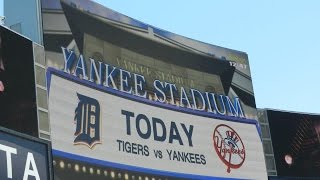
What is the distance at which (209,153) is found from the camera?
24.8 m

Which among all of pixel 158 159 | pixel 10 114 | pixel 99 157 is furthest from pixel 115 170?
pixel 10 114

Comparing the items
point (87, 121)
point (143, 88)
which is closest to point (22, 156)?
point (87, 121)

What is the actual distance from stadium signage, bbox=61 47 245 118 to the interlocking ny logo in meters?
0.81

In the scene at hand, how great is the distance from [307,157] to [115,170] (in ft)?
36.9

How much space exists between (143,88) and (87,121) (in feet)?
10.8

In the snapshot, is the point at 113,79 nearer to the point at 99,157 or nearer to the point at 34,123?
the point at 99,157

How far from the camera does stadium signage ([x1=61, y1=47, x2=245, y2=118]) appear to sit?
68.6 ft

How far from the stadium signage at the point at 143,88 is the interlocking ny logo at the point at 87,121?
2.65 feet

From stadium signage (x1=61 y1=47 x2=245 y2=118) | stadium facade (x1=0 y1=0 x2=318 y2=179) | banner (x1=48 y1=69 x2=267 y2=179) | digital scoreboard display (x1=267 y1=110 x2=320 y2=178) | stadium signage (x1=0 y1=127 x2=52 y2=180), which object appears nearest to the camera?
stadium signage (x1=0 y1=127 x2=52 y2=180)

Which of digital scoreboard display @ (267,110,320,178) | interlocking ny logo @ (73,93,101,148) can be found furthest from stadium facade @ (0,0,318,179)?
digital scoreboard display @ (267,110,320,178)

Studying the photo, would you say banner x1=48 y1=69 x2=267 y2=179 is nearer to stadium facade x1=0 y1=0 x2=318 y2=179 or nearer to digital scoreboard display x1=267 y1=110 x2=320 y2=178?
stadium facade x1=0 y1=0 x2=318 y2=179

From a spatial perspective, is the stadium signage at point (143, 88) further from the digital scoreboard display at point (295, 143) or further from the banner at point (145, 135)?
the digital scoreboard display at point (295, 143)

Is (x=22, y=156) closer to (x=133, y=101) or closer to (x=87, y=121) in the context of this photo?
(x=87, y=121)

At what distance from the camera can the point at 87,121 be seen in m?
20.6
